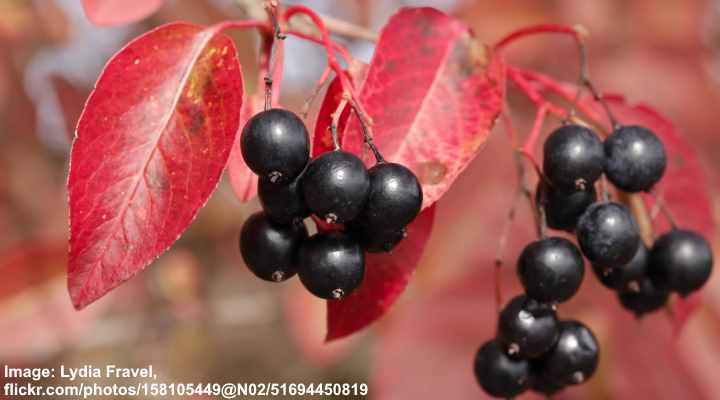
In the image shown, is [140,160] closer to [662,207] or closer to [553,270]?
[553,270]

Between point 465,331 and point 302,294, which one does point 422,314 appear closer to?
point 465,331

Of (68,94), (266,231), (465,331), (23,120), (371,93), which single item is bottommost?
(465,331)

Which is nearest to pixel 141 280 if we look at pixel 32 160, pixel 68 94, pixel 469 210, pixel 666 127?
pixel 32 160

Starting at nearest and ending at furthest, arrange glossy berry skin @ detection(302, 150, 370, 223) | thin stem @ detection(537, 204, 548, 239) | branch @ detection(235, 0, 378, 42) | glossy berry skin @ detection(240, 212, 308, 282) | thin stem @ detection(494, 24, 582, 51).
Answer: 1. glossy berry skin @ detection(302, 150, 370, 223)
2. glossy berry skin @ detection(240, 212, 308, 282)
3. thin stem @ detection(537, 204, 548, 239)
4. thin stem @ detection(494, 24, 582, 51)
5. branch @ detection(235, 0, 378, 42)

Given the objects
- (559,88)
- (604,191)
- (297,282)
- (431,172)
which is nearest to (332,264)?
(431,172)

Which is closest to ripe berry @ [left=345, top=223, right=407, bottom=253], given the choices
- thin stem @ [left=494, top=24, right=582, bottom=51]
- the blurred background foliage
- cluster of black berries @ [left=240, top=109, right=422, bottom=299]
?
cluster of black berries @ [left=240, top=109, right=422, bottom=299]

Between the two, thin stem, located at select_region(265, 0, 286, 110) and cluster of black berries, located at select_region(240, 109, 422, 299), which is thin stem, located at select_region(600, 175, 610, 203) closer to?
cluster of black berries, located at select_region(240, 109, 422, 299)

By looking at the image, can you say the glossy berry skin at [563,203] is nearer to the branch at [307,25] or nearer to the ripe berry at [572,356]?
the ripe berry at [572,356]
